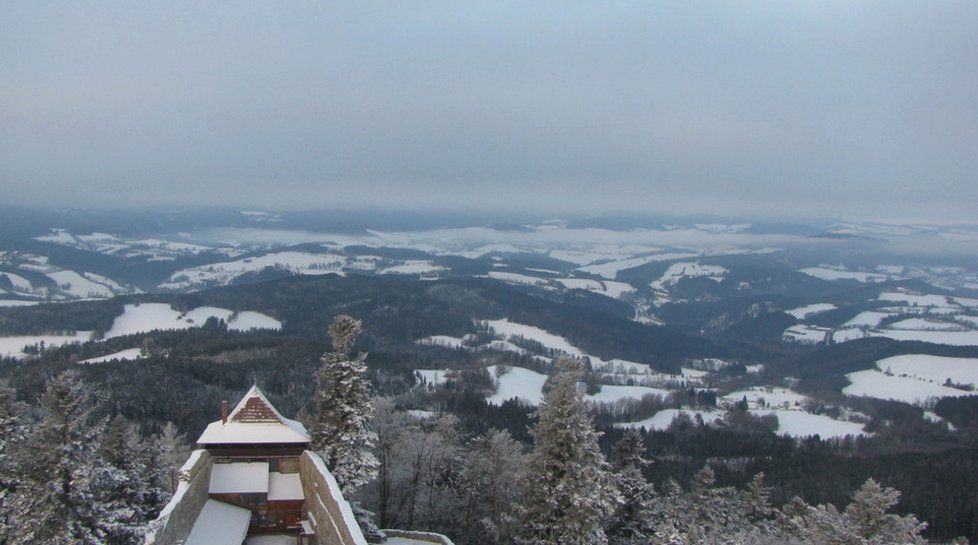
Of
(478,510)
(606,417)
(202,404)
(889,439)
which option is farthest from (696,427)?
(478,510)

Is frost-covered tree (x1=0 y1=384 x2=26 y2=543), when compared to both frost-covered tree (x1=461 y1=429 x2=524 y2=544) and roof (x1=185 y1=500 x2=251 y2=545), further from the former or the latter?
frost-covered tree (x1=461 y1=429 x2=524 y2=544)

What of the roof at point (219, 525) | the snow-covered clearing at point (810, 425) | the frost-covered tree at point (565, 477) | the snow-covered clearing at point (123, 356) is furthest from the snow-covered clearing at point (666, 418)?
the roof at point (219, 525)

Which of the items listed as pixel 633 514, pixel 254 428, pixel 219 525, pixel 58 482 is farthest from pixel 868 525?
pixel 58 482

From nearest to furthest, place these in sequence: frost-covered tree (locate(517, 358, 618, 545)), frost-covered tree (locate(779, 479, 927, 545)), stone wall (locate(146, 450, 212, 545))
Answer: stone wall (locate(146, 450, 212, 545)) → frost-covered tree (locate(517, 358, 618, 545)) → frost-covered tree (locate(779, 479, 927, 545))

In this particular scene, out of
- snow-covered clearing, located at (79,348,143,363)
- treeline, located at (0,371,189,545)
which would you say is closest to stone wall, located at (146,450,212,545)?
treeline, located at (0,371,189,545)

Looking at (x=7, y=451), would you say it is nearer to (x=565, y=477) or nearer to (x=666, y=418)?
(x=565, y=477)

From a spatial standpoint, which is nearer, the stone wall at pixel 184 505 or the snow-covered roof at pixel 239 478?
the stone wall at pixel 184 505

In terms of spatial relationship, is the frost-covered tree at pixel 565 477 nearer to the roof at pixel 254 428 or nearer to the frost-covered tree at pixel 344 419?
the frost-covered tree at pixel 344 419
